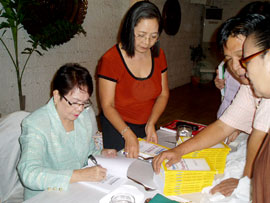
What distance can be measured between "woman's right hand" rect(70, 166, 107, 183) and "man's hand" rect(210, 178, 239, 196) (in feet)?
1.60

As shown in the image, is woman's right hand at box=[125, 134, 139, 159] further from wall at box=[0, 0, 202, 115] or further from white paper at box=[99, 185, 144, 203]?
wall at box=[0, 0, 202, 115]

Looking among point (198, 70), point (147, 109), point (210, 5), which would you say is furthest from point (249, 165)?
point (210, 5)

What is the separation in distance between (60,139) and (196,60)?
22.5ft

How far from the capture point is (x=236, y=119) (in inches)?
54.9

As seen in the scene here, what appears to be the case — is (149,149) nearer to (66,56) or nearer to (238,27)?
(238,27)

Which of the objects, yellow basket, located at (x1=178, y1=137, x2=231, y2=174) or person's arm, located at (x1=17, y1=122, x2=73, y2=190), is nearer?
person's arm, located at (x1=17, y1=122, x2=73, y2=190)

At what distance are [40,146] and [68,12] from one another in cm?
243

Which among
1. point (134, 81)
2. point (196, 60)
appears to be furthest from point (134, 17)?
point (196, 60)

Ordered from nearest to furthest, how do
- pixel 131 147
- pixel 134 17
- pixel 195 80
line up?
pixel 131 147
pixel 134 17
pixel 195 80

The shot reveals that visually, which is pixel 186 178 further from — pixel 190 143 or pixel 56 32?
pixel 56 32

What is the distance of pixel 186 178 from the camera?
105cm

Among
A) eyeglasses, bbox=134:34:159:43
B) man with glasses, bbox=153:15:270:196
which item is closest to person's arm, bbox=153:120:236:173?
man with glasses, bbox=153:15:270:196

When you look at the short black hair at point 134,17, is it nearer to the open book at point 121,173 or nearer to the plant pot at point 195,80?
the open book at point 121,173

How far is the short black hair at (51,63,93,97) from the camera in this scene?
1.25 metres
